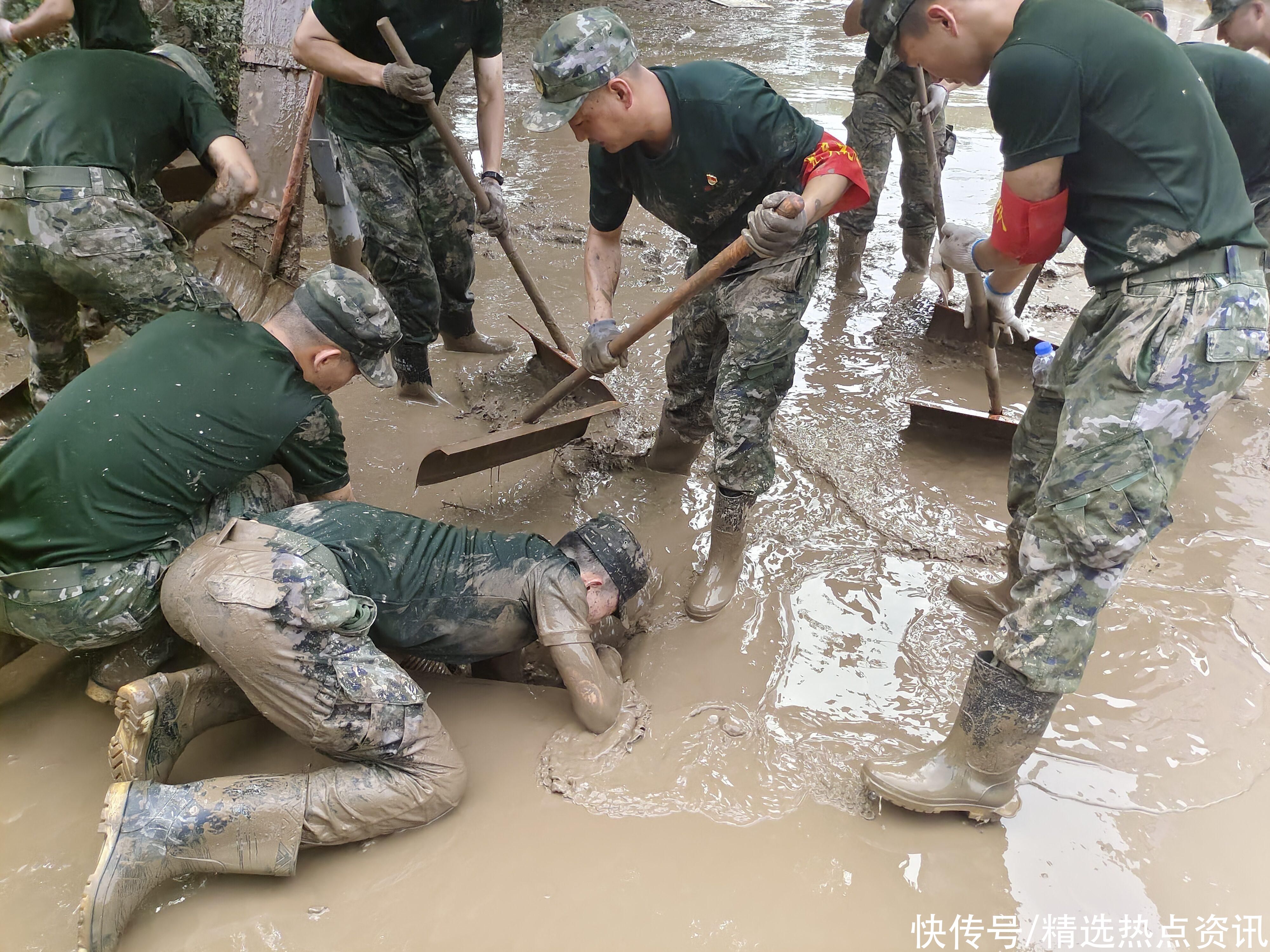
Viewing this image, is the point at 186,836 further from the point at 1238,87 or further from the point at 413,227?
the point at 1238,87

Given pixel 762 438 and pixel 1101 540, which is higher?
pixel 1101 540

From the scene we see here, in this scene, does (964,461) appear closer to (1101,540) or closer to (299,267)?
(1101,540)

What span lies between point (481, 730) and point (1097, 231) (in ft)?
7.05

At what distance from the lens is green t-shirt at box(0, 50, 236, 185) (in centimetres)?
263

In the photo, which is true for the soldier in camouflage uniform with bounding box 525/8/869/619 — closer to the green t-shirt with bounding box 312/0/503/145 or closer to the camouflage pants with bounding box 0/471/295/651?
the green t-shirt with bounding box 312/0/503/145

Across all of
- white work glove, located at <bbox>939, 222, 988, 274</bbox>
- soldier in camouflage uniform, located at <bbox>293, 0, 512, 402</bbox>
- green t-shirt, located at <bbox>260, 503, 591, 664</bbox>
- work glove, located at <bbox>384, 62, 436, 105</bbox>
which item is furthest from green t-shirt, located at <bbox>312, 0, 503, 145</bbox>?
white work glove, located at <bbox>939, 222, 988, 274</bbox>

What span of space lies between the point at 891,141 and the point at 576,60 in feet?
9.57

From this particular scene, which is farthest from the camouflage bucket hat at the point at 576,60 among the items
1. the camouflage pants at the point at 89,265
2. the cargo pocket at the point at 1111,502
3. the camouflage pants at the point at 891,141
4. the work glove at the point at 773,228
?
the camouflage pants at the point at 891,141

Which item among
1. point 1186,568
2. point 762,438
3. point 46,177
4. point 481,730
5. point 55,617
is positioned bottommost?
point 481,730

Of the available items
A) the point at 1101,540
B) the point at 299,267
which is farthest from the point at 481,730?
the point at 299,267

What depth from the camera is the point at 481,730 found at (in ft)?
7.89

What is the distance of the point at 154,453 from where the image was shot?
2.16 m

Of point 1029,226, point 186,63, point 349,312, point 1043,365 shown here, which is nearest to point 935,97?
point 1043,365

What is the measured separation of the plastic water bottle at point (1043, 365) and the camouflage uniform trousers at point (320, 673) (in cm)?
208
